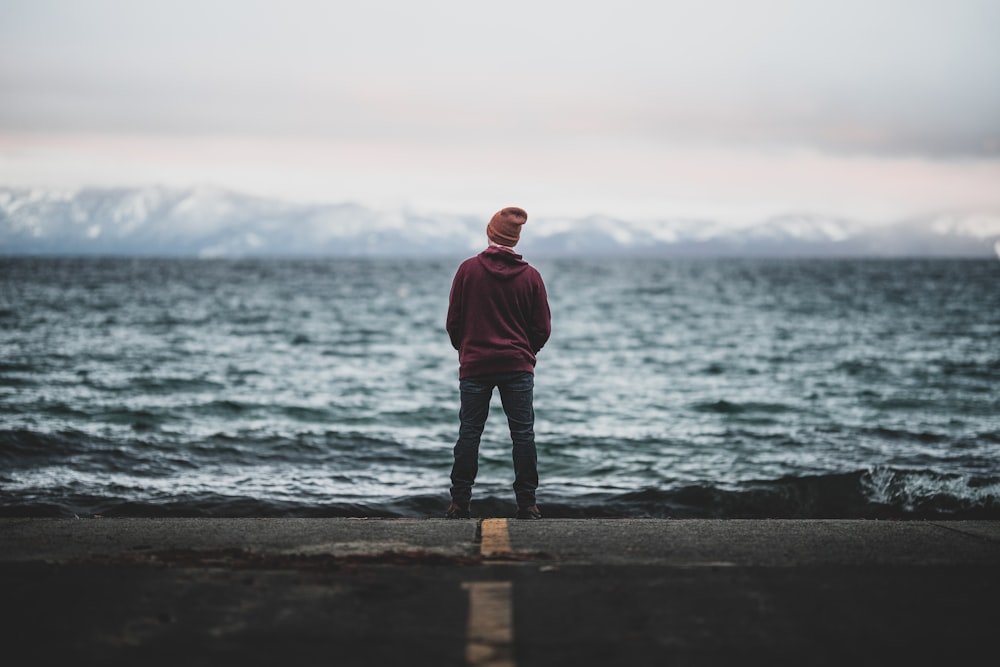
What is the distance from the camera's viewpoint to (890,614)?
3699 mm

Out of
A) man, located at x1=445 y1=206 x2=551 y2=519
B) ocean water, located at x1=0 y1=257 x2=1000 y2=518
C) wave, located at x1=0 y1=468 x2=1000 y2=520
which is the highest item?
man, located at x1=445 y1=206 x2=551 y2=519

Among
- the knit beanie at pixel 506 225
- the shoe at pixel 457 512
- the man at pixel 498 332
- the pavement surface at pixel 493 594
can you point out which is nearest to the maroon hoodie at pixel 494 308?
the man at pixel 498 332

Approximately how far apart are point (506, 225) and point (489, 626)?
3.08 metres

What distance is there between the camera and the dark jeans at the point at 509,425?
604 cm

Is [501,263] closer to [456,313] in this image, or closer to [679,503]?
[456,313]

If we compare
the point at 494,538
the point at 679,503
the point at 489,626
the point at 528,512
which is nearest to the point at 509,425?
the point at 528,512

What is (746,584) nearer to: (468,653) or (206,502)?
(468,653)

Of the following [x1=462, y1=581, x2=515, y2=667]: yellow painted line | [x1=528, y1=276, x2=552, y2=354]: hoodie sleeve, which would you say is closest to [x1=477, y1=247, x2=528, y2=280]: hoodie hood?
[x1=528, y1=276, x2=552, y2=354]: hoodie sleeve

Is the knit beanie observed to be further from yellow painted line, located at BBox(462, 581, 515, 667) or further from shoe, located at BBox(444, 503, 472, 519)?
yellow painted line, located at BBox(462, 581, 515, 667)

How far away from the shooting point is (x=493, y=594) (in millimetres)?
3936

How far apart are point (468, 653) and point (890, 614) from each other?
5.71ft

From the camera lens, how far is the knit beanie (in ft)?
19.7

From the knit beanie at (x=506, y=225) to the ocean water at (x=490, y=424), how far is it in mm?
3401

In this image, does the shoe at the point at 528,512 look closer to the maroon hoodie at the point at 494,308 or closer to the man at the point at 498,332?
the man at the point at 498,332
